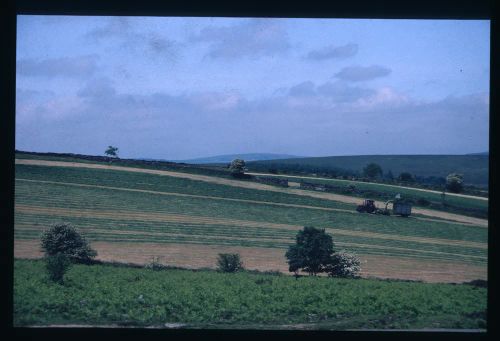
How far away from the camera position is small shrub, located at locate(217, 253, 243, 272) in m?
6.54

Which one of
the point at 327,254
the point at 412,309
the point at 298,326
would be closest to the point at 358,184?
the point at 327,254

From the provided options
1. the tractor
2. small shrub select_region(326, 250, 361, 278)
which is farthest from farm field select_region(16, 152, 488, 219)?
small shrub select_region(326, 250, 361, 278)

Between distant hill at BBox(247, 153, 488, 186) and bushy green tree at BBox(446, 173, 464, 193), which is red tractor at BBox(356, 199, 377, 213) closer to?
distant hill at BBox(247, 153, 488, 186)

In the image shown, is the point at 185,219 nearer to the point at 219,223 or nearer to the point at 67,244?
the point at 219,223

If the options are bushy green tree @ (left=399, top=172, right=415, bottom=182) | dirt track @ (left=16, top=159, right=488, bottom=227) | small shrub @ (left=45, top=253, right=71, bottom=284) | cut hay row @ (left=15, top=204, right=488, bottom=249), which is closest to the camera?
small shrub @ (left=45, top=253, right=71, bottom=284)

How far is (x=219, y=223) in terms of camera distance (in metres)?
7.27

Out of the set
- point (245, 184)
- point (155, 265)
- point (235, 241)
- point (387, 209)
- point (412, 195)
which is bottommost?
point (155, 265)

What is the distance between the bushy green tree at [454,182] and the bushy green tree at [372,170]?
1.15 m

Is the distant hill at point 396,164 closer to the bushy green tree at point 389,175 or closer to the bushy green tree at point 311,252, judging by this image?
the bushy green tree at point 389,175

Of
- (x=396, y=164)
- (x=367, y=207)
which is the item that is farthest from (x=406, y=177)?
(x=367, y=207)

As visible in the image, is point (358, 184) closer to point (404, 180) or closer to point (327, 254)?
point (404, 180)

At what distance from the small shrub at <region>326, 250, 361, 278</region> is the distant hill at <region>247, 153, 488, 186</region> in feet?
4.85

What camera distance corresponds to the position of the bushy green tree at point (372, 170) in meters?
7.50

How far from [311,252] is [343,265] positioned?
1.60 ft
